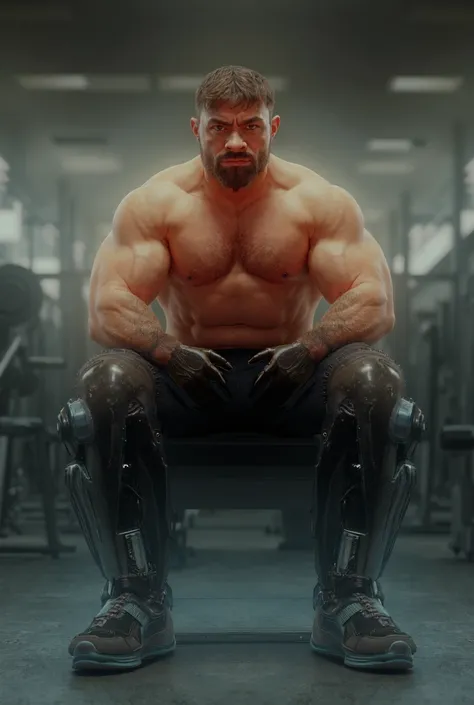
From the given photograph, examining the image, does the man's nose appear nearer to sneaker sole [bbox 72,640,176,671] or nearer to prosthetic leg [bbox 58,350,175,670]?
prosthetic leg [bbox 58,350,175,670]

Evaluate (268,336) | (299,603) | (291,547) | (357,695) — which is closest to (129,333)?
(268,336)

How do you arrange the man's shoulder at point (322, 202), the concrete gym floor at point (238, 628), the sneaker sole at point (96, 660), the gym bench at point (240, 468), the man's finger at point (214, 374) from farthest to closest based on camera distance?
the man's shoulder at point (322, 202) < the gym bench at point (240, 468) < the man's finger at point (214, 374) < the sneaker sole at point (96, 660) < the concrete gym floor at point (238, 628)

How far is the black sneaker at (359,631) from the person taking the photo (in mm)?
1660

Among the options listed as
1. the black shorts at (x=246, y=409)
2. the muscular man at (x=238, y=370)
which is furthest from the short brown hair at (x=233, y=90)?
the black shorts at (x=246, y=409)

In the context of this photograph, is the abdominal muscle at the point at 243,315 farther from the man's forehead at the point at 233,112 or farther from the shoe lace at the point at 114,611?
the shoe lace at the point at 114,611

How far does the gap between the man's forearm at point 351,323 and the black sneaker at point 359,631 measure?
0.47 meters

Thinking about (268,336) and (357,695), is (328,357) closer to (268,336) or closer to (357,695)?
(268,336)

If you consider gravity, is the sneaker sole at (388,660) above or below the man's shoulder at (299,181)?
below

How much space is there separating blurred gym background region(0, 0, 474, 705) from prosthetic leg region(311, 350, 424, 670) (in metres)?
0.07

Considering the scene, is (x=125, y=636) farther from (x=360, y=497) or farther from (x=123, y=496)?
(x=360, y=497)

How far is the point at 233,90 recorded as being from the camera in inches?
77.9

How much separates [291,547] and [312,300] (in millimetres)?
2000

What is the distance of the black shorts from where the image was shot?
6.29 ft

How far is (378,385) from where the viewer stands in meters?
1.74
